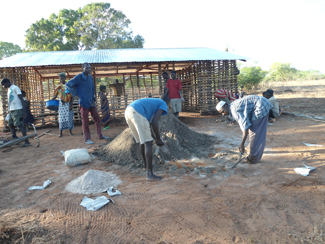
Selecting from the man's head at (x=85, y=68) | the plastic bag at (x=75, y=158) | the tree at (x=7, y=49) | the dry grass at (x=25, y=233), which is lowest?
the dry grass at (x=25, y=233)

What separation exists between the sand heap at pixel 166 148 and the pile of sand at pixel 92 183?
27.6 inches

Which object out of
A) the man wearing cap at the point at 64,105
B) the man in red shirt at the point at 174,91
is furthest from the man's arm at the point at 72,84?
the man in red shirt at the point at 174,91

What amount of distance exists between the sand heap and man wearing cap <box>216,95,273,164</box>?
99 centimetres

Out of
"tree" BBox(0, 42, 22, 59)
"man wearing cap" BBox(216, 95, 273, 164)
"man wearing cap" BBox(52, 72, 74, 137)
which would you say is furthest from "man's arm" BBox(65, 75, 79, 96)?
"tree" BBox(0, 42, 22, 59)

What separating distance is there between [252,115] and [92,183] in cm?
246

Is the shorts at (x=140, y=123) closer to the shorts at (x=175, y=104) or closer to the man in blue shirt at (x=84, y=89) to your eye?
the man in blue shirt at (x=84, y=89)

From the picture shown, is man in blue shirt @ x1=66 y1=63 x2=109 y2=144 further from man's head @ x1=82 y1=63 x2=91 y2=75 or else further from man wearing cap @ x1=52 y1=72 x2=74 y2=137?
man wearing cap @ x1=52 y1=72 x2=74 y2=137

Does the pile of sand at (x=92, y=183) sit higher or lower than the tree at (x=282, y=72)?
lower

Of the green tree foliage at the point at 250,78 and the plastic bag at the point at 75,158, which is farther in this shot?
the green tree foliage at the point at 250,78

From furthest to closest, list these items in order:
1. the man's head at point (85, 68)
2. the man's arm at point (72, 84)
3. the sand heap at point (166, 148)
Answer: the man's head at point (85, 68) → the man's arm at point (72, 84) → the sand heap at point (166, 148)

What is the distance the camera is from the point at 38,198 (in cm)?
252

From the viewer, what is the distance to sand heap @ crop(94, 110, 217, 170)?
12.4 ft

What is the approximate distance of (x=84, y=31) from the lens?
20562 mm

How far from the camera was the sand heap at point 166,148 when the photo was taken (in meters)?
3.77
